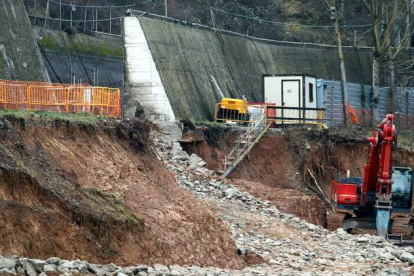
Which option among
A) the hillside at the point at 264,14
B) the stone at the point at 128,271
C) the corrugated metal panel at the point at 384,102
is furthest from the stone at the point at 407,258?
the hillside at the point at 264,14

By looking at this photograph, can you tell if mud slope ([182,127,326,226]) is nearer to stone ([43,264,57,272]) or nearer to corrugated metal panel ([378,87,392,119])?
corrugated metal panel ([378,87,392,119])

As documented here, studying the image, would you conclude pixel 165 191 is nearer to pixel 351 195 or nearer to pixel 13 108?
pixel 13 108

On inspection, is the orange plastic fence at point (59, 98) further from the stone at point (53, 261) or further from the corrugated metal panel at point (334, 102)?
the corrugated metal panel at point (334, 102)

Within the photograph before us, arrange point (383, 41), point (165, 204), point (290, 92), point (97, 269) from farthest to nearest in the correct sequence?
1. point (383, 41)
2. point (290, 92)
3. point (165, 204)
4. point (97, 269)

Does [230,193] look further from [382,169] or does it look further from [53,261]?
[53,261]

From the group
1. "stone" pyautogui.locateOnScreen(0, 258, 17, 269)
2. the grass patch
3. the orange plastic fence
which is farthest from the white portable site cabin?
"stone" pyautogui.locateOnScreen(0, 258, 17, 269)

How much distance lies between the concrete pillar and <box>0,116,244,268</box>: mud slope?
263 inches

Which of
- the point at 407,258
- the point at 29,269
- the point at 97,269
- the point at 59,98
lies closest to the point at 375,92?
the point at 59,98

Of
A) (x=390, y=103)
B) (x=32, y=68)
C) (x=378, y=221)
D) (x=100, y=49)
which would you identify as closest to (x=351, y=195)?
(x=378, y=221)

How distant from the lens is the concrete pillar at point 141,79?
148ft

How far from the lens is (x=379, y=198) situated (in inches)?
1535

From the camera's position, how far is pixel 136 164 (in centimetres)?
3666

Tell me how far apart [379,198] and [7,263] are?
19.6 metres

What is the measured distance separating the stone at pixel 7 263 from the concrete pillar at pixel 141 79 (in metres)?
23.2
